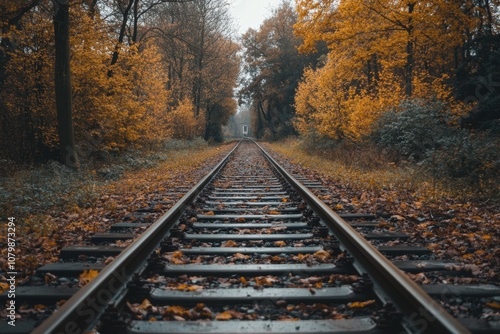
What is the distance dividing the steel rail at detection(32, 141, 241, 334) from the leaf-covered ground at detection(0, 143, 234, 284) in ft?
3.23

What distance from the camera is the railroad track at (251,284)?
232 cm

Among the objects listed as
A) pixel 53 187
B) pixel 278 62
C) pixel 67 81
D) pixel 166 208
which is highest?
pixel 278 62

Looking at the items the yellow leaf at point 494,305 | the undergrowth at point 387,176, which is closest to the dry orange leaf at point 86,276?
the yellow leaf at point 494,305

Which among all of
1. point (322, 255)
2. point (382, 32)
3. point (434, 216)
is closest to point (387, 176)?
point (434, 216)

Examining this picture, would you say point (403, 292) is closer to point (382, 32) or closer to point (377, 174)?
point (377, 174)

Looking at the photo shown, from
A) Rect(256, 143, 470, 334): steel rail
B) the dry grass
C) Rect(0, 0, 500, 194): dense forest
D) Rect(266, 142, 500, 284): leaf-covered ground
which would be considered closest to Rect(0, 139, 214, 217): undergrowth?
Rect(0, 0, 500, 194): dense forest

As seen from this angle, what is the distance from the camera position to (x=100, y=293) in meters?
2.61

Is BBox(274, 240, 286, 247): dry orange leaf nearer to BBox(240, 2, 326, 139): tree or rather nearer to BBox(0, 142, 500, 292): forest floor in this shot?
BBox(0, 142, 500, 292): forest floor

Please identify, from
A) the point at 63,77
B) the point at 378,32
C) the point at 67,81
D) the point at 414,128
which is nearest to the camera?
the point at 63,77

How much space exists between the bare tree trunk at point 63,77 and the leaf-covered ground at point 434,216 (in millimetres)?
7223

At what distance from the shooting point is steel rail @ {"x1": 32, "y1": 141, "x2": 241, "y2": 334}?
83.7 inches

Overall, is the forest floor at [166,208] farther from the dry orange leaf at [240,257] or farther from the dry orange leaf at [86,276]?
the dry orange leaf at [240,257]

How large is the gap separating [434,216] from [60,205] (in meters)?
6.35

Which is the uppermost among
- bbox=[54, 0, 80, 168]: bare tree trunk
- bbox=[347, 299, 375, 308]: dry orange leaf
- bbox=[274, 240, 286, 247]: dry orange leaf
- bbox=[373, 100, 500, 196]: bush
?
bbox=[54, 0, 80, 168]: bare tree trunk
